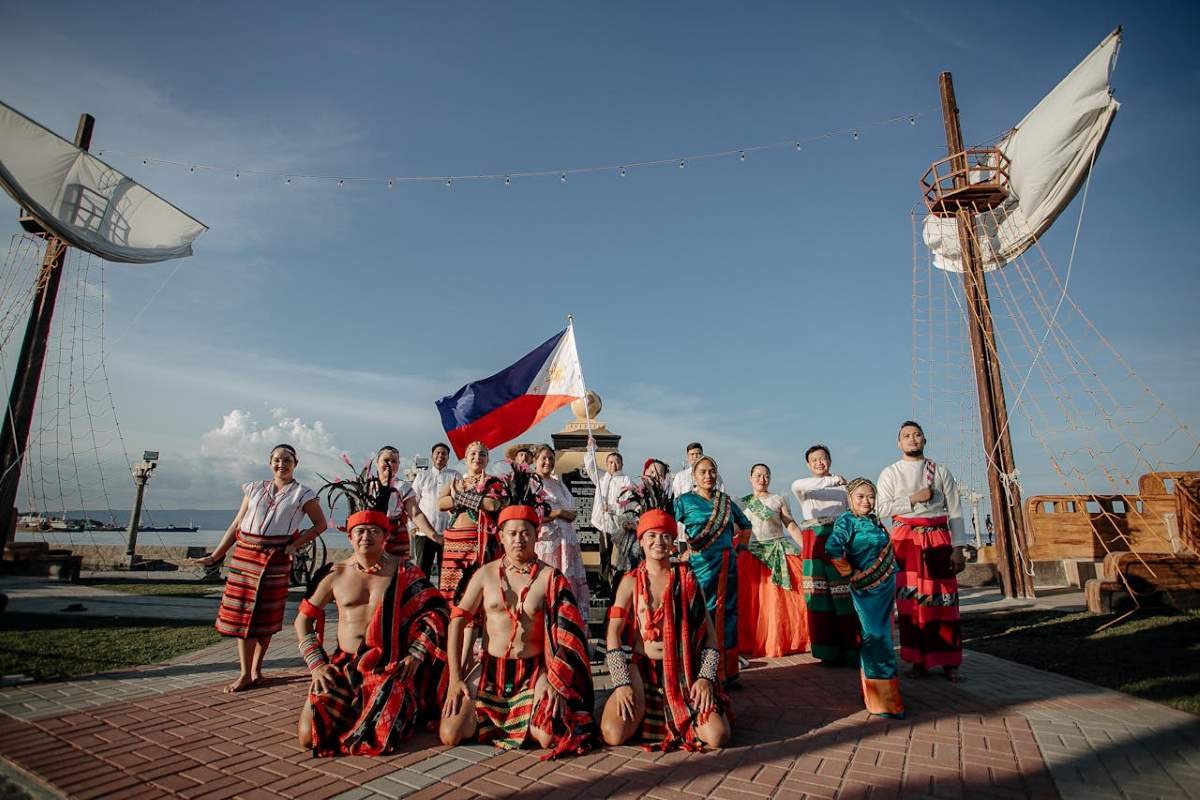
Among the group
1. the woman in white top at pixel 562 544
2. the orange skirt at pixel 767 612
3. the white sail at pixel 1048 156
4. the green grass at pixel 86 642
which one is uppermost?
the white sail at pixel 1048 156

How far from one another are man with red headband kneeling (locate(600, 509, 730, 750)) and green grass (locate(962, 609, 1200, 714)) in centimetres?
340

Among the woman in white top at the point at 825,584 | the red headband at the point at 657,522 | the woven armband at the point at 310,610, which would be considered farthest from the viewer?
the woman in white top at the point at 825,584

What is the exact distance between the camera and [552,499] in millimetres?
6020

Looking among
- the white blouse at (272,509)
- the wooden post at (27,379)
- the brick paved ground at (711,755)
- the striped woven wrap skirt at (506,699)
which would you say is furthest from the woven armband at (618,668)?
the wooden post at (27,379)

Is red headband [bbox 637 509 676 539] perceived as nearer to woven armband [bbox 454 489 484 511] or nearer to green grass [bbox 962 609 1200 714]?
woven armband [bbox 454 489 484 511]

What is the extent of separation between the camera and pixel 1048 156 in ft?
38.2

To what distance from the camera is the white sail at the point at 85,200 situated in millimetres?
12805

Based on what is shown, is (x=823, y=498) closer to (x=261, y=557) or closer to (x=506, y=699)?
(x=506, y=699)

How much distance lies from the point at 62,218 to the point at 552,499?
1420 cm

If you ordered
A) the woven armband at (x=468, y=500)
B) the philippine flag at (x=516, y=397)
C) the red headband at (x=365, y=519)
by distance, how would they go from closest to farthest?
the red headband at (x=365, y=519) → the woven armband at (x=468, y=500) → the philippine flag at (x=516, y=397)

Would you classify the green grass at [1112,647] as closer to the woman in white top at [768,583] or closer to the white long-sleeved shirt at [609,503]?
the woman in white top at [768,583]

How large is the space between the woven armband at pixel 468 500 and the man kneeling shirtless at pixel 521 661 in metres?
1.55

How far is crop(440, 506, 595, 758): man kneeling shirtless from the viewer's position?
368 cm

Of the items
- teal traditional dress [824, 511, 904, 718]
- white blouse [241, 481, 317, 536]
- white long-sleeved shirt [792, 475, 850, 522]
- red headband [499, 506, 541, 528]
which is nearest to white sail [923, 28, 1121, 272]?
white long-sleeved shirt [792, 475, 850, 522]
